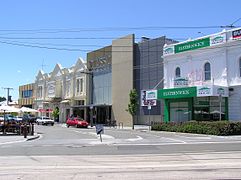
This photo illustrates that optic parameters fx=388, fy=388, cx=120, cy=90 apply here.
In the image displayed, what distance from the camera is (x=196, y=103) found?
38.4m

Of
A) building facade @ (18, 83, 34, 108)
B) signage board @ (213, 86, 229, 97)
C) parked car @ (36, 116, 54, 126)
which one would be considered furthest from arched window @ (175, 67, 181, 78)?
building facade @ (18, 83, 34, 108)

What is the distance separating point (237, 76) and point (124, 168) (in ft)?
86.5

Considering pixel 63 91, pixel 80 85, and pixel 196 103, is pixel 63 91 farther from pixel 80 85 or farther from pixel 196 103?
pixel 196 103

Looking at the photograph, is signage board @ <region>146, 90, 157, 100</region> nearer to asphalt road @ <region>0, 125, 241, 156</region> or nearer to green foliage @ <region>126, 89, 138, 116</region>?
green foliage @ <region>126, 89, 138, 116</region>

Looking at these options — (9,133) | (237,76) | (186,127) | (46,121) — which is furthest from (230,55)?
(46,121)

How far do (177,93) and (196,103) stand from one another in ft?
6.91

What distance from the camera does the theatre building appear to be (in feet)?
117

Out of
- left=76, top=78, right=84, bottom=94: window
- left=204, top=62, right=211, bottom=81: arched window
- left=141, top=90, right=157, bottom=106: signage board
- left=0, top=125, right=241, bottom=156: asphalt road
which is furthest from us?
left=76, top=78, right=84, bottom=94: window

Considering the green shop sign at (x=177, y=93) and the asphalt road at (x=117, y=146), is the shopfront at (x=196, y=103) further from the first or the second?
the asphalt road at (x=117, y=146)

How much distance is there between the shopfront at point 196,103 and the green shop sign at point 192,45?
482 cm

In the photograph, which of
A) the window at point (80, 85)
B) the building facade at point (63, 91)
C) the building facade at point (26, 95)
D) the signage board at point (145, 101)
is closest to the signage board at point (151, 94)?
the signage board at point (145, 101)

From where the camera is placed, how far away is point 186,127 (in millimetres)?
34781

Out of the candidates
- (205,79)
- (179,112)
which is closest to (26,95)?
(179,112)

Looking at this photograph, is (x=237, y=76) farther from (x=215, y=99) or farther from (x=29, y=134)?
(x=29, y=134)
